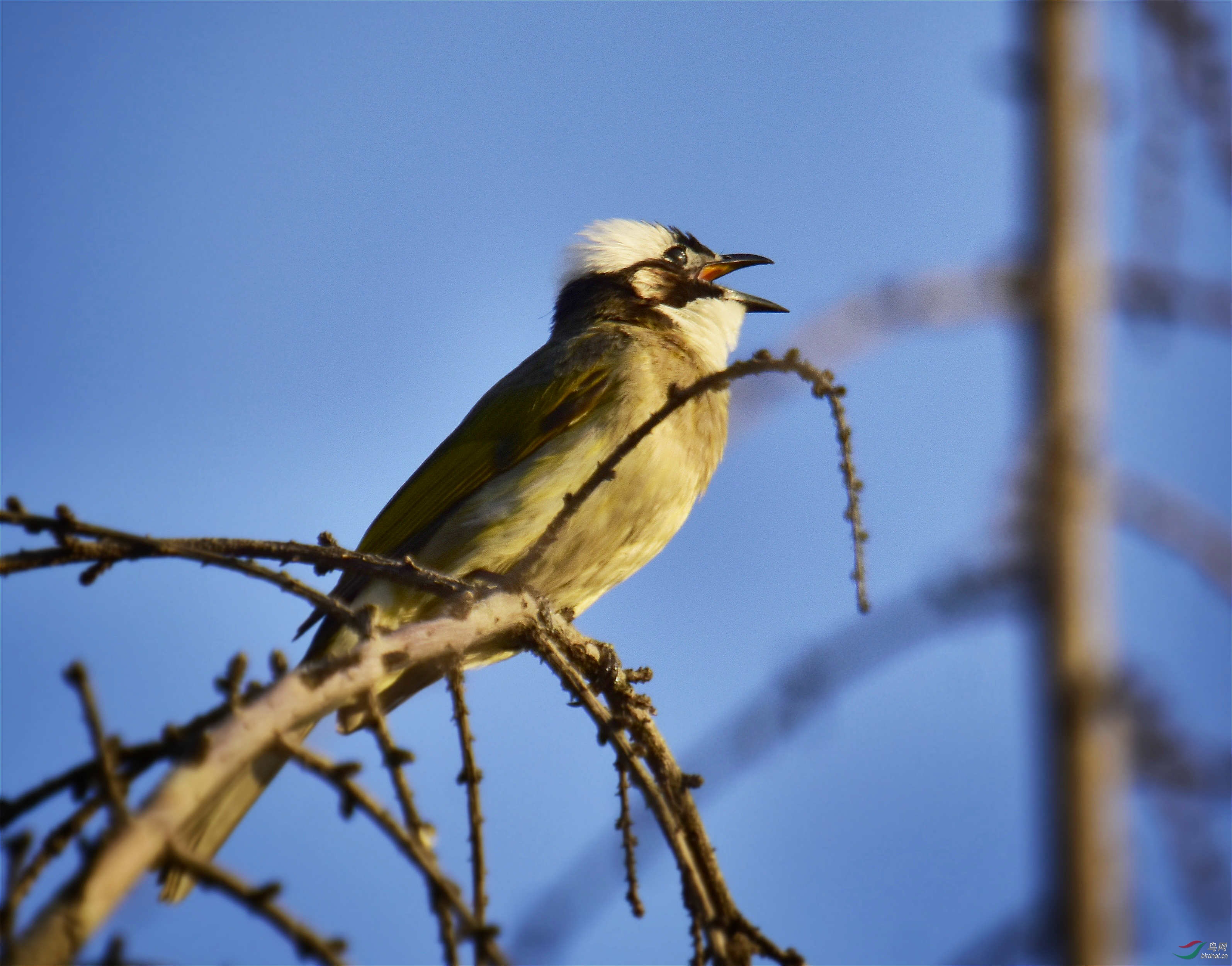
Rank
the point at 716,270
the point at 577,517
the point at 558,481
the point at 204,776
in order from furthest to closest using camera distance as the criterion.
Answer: the point at 716,270 < the point at 558,481 < the point at 577,517 < the point at 204,776

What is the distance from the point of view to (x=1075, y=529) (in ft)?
3.79

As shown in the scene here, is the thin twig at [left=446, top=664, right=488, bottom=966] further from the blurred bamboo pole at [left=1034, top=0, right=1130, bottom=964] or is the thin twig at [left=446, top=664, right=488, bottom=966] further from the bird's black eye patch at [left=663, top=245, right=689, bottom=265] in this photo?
the bird's black eye patch at [left=663, top=245, right=689, bottom=265]

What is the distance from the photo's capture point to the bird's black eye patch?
7.01 metres

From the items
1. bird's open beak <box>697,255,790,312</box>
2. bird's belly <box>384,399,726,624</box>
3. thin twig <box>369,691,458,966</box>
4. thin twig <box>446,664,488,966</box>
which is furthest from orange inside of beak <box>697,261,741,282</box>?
thin twig <box>369,691,458,966</box>

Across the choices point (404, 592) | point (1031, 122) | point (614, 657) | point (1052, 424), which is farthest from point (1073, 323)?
point (404, 592)

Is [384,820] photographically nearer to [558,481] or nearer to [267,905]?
[267,905]

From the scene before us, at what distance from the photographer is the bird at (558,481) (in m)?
4.80

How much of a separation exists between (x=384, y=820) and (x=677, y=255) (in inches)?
228

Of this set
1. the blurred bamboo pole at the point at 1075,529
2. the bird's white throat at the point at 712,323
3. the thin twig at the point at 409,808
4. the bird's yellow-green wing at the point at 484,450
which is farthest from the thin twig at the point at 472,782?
the bird's white throat at the point at 712,323

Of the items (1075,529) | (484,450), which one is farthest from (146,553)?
(484,450)

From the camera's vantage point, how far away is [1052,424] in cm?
118

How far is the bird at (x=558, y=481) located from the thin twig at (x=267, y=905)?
2632 mm

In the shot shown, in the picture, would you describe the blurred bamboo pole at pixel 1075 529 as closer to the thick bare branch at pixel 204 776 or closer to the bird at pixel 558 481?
the thick bare branch at pixel 204 776

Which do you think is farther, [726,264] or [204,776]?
[726,264]
